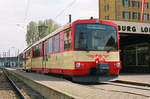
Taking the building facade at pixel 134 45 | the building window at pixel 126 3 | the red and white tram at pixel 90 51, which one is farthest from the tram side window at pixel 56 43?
the building window at pixel 126 3

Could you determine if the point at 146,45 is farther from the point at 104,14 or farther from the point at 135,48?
the point at 104,14

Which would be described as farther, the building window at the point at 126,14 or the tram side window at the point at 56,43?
the building window at the point at 126,14

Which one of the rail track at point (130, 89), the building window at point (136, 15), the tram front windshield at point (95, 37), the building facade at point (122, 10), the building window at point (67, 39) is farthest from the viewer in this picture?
the building window at point (136, 15)

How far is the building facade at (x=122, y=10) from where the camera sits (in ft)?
164

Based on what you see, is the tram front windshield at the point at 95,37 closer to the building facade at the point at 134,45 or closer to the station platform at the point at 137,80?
the station platform at the point at 137,80

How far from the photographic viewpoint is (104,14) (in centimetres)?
5262

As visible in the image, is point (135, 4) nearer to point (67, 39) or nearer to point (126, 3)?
point (126, 3)

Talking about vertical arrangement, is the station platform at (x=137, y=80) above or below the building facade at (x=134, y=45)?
below

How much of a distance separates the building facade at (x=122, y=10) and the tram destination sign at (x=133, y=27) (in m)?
28.3

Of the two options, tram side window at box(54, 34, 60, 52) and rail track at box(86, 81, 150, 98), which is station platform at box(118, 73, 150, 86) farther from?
tram side window at box(54, 34, 60, 52)

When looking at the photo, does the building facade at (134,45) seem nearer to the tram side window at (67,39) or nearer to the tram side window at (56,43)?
the tram side window at (56,43)

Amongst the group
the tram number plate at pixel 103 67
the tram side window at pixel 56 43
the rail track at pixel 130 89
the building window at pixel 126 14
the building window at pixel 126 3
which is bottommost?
the rail track at pixel 130 89

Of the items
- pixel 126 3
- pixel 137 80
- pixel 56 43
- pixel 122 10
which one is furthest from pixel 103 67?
pixel 126 3

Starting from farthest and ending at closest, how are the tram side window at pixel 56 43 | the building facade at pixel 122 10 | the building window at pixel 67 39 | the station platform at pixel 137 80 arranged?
the building facade at pixel 122 10 → the tram side window at pixel 56 43 → the building window at pixel 67 39 → the station platform at pixel 137 80
